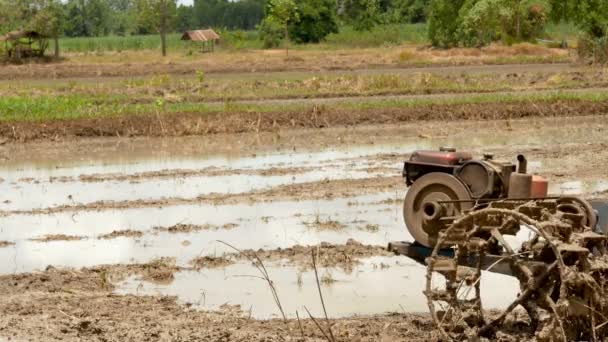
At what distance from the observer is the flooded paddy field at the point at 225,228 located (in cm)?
637

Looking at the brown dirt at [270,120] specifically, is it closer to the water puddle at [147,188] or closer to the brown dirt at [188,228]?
the water puddle at [147,188]

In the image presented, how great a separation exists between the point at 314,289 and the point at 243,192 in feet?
13.3

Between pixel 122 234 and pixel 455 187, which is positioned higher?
pixel 455 187

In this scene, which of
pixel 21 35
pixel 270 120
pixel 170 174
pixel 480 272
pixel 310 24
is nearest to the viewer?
pixel 480 272

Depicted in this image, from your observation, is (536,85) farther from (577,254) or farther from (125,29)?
(125,29)

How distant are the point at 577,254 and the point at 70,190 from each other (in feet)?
25.6

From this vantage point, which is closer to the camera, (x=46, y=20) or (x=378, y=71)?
(x=378, y=71)

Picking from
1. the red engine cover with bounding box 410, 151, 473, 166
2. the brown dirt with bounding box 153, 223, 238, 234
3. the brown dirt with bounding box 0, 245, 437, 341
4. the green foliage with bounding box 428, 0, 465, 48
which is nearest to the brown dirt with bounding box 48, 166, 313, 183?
the brown dirt with bounding box 153, 223, 238, 234

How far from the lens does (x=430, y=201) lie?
578 cm

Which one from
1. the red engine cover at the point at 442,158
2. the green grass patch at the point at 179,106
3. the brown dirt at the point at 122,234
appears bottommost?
the brown dirt at the point at 122,234

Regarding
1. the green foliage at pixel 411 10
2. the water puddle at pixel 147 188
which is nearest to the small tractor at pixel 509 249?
the water puddle at pixel 147 188

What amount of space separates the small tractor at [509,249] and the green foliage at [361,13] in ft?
171

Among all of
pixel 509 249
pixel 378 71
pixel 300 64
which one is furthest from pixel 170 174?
pixel 300 64

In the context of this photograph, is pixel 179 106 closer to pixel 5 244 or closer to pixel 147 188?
pixel 147 188
